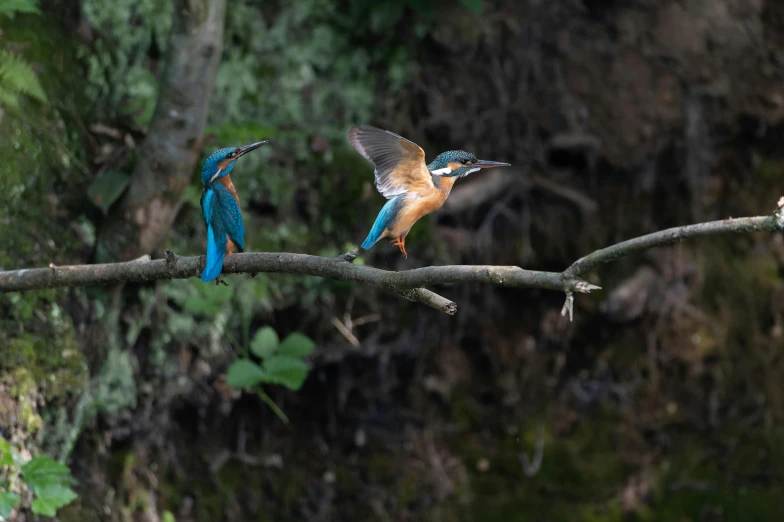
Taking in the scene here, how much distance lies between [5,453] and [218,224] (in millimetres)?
1157

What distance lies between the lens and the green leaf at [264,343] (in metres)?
4.22

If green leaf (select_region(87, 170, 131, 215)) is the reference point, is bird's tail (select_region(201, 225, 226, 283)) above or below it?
below

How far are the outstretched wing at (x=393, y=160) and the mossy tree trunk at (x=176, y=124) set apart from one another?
1123mm

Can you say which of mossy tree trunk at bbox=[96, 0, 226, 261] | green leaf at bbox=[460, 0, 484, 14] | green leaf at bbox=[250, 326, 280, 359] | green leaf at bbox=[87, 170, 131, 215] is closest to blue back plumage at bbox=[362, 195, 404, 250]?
mossy tree trunk at bbox=[96, 0, 226, 261]

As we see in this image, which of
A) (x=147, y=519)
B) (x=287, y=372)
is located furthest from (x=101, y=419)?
(x=287, y=372)

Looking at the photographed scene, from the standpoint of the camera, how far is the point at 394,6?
4.78 meters

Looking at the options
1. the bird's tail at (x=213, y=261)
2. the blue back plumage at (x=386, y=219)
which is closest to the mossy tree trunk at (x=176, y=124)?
the bird's tail at (x=213, y=261)

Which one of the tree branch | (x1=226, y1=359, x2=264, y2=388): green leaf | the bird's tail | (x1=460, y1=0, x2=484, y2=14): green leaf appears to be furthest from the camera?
A: (x1=460, y1=0, x2=484, y2=14): green leaf

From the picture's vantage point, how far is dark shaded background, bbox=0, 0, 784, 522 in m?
4.12

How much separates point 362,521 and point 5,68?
317 cm

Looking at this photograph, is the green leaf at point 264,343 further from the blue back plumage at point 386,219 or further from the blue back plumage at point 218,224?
the blue back plumage at point 386,219

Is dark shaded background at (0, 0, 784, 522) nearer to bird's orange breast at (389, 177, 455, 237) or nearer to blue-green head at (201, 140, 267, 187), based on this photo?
blue-green head at (201, 140, 267, 187)

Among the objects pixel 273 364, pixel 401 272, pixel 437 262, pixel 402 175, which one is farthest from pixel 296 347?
pixel 401 272

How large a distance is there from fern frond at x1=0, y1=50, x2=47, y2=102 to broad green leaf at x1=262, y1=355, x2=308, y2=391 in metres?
1.63
